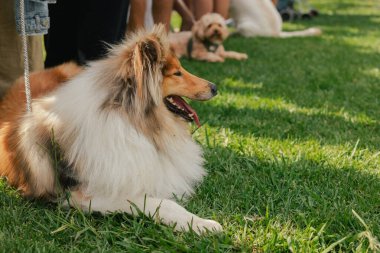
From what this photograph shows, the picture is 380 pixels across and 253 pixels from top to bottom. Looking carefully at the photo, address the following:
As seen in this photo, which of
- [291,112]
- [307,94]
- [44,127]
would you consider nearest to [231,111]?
[291,112]

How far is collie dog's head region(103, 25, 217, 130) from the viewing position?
7.71 ft

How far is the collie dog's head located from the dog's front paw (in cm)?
49

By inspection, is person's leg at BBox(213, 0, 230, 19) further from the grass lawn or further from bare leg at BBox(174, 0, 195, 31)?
the grass lawn

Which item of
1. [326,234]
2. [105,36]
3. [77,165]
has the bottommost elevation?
[326,234]

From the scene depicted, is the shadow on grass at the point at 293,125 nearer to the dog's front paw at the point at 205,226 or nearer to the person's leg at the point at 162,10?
the dog's front paw at the point at 205,226

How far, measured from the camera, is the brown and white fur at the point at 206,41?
6789 mm

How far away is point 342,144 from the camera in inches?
139

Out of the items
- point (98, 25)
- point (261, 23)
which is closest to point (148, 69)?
point (98, 25)

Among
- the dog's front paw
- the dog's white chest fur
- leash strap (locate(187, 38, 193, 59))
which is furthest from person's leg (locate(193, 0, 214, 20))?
the dog's front paw

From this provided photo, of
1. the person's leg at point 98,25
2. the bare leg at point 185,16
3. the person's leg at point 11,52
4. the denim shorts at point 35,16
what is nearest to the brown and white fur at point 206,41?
the bare leg at point 185,16

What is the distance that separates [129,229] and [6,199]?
709 millimetres

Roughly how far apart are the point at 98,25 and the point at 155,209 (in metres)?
1.70

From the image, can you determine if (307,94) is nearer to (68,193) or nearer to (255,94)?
(255,94)

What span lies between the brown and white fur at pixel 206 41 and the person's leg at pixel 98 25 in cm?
307
